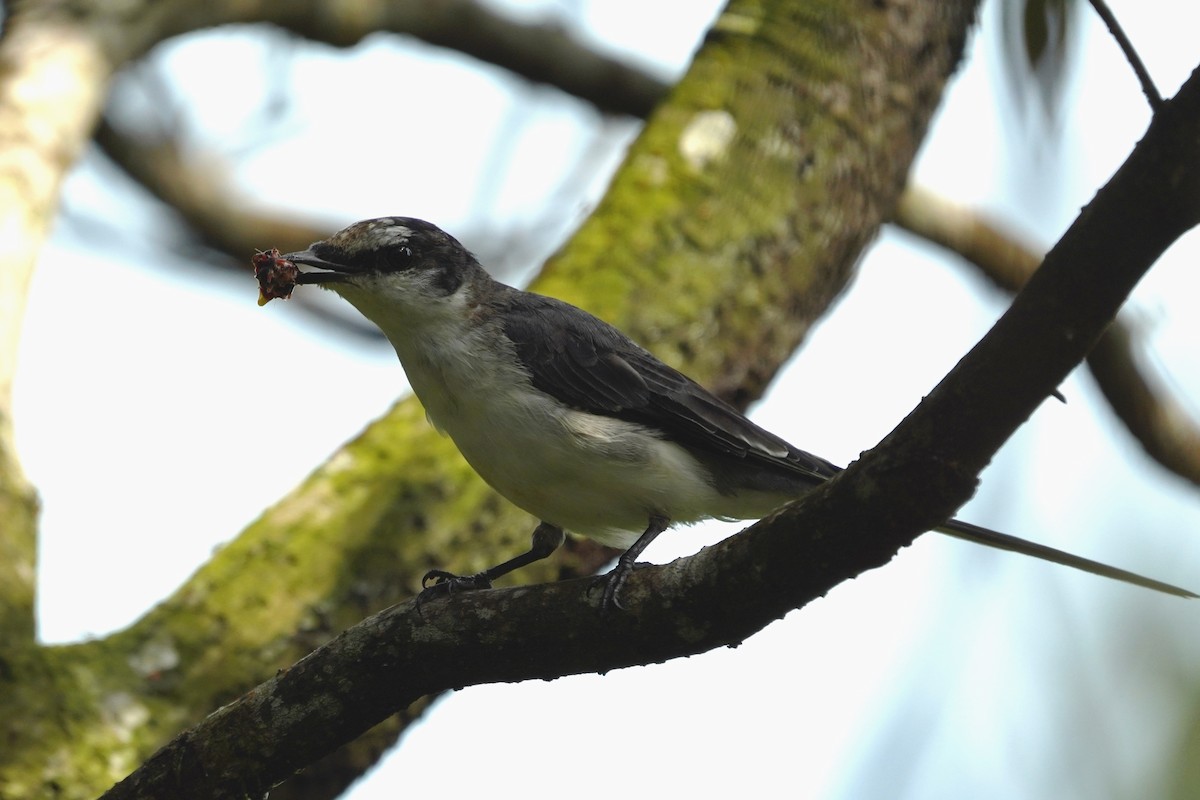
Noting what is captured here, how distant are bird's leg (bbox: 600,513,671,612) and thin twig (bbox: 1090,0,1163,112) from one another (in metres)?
1.82

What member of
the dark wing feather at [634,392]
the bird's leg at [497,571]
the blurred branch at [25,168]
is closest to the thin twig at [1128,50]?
the dark wing feather at [634,392]

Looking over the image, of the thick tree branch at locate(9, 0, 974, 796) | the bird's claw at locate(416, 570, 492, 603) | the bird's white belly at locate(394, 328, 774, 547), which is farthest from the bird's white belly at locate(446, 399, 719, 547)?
the thick tree branch at locate(9, 0, 974, 796)

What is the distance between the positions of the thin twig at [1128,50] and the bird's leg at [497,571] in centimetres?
275

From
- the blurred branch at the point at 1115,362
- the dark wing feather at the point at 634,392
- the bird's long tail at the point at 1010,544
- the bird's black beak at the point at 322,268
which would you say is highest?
the blurred branch at the point at 1115,362

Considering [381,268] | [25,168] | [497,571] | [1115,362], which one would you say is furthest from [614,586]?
[1115,362]

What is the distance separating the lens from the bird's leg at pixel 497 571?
445cm

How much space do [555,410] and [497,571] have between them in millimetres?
816

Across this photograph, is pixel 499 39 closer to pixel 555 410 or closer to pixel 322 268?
pixel 322 268

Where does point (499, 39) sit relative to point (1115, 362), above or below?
below

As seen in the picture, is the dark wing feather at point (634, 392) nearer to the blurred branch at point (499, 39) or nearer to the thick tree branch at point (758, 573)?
the thick tree branch at point (758, 573)

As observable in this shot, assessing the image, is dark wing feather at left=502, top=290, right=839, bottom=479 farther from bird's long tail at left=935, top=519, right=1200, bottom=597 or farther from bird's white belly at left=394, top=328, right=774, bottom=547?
bird's long tail at left=935, top=519, right=1200, bottom=597

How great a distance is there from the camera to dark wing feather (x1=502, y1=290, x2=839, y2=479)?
4641mm

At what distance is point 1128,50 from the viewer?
2.48 m

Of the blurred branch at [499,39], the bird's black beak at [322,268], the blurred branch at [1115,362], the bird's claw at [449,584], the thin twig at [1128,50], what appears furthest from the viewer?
the blurred branch at [1115,362]
